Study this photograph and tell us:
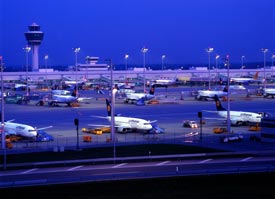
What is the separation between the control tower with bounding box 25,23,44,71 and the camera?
97188 millimetres

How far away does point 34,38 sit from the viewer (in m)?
97.5

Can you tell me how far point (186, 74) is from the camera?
79625 millimetres

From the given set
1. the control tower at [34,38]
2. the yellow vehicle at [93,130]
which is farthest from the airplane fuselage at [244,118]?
the control tower at [34,38]

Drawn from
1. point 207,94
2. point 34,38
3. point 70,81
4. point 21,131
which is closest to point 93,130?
point 21,131

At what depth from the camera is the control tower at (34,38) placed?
319ft

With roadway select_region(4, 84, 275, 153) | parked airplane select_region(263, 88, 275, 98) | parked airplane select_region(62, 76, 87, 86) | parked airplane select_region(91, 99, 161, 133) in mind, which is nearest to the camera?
roadway select_region(4, 84, 275, 153)

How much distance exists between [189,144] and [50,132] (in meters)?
7.51

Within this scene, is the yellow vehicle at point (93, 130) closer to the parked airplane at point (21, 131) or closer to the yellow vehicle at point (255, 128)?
the parked airplane at point (21, 131)

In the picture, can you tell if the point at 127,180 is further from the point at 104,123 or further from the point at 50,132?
the point at 104,123

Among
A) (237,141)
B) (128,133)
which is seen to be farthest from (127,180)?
(128,133)

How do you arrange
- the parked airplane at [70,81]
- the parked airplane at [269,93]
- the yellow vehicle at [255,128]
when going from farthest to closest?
the parked airplane at [70,81]
the parked airplane at [269,93]
the yellow vehicle at [255,128]

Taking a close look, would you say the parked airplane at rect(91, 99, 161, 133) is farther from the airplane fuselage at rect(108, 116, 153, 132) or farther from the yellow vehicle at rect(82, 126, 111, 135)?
the yellow vehicle at rect(82, 126, 111, 135)

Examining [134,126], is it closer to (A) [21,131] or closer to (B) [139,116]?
(A) [21,131]

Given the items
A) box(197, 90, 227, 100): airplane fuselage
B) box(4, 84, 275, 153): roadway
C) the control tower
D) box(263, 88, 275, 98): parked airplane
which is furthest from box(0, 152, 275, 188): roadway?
the control tower
